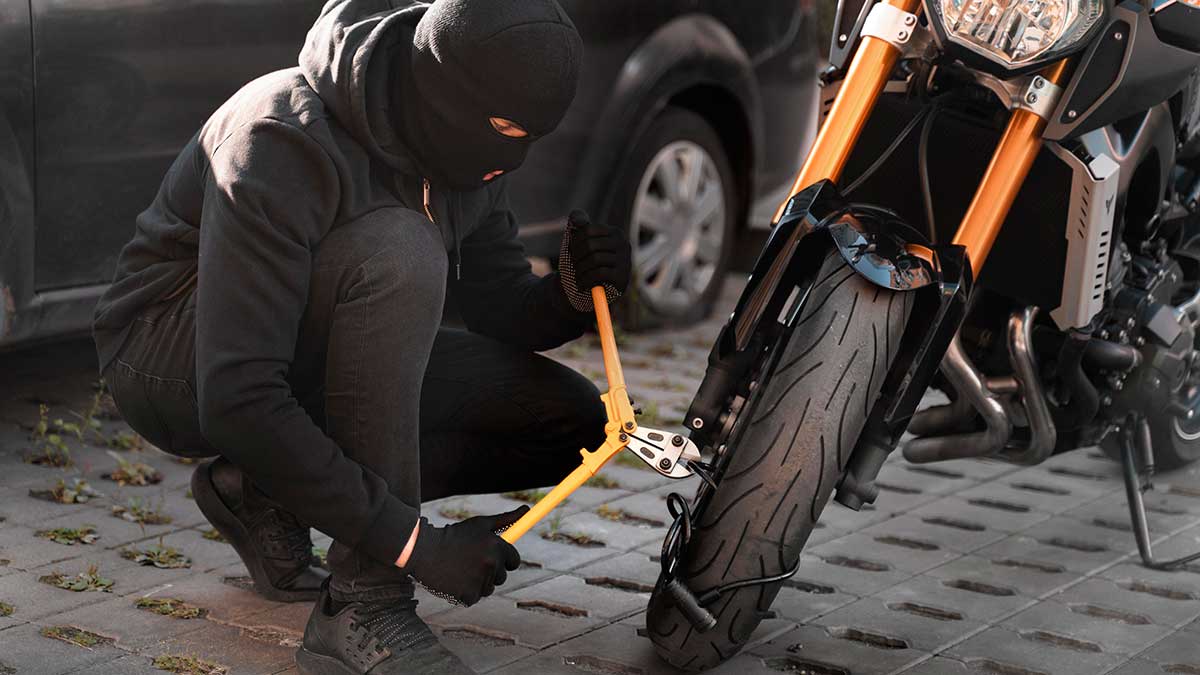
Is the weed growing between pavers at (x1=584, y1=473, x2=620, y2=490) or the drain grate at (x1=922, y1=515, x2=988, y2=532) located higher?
the drain grate at (x1=922, y1=515, x2=988, y2=532)

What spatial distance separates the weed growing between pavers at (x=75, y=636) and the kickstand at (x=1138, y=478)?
2074 millimetres

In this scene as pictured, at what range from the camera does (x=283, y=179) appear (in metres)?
2.32

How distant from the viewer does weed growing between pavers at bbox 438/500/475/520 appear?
349 centimetres

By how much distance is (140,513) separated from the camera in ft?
11.1

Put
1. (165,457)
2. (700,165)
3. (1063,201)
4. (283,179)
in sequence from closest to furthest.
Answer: (283,179), (1063,201), (165,457), (700,165)

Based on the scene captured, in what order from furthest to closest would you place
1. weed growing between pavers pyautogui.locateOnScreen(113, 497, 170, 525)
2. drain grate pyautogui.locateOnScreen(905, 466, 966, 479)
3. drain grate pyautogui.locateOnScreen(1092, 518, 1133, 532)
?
drain grate pyautogui.locateOnScreen(905, 466, 966, 479)
drain grate pyautogui.locateOnScreen(1092, 518, 1133, 532)
weed growing between pavers pyautogui.locateOnScreen(113, 497, 170, 525)

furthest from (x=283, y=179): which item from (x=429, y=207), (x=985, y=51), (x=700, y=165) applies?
(x=700, y=165)

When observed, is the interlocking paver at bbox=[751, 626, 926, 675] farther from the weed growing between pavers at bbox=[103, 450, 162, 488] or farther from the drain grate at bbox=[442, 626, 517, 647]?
the weed growing between pavers at bbox=[103, 450, 162, 488]

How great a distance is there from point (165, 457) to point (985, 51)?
2241 mm

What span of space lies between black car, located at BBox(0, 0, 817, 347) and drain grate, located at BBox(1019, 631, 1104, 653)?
87.9 inches

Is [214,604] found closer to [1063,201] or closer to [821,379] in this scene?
[821,379]

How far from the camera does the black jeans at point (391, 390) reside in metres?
2.42

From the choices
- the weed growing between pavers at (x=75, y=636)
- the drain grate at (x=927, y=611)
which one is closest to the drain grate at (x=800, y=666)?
the drain grate at (x=927, y=611)

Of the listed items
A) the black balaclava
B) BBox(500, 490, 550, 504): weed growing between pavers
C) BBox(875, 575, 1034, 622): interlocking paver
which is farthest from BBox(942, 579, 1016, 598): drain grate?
the black balaclava
